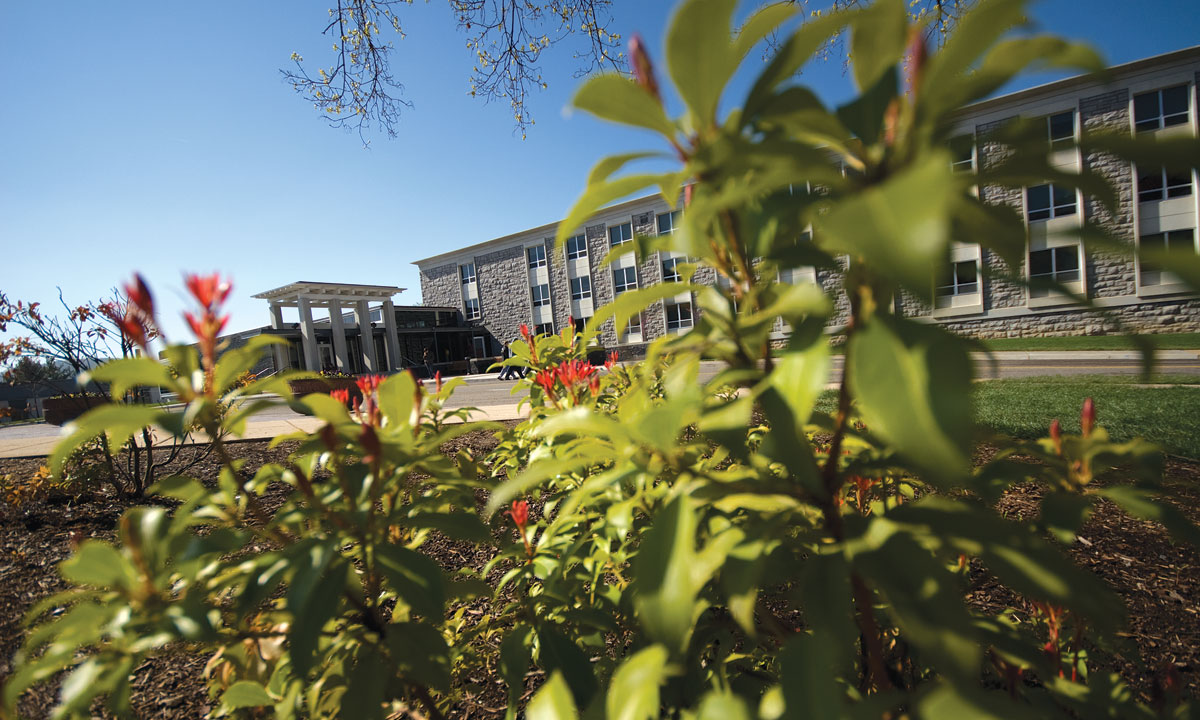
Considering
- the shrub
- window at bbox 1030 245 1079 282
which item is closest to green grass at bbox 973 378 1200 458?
the shrub

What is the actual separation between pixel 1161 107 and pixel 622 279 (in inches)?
828

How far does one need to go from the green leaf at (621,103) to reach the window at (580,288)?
2796cm

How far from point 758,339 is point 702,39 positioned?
Result: 367mm

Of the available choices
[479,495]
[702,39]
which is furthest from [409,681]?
[479,495]

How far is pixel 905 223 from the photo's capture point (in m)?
0.34

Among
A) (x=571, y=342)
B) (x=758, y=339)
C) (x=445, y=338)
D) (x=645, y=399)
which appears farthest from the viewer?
(x=445, y=338)

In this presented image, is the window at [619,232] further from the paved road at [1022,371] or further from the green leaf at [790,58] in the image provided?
the green leaf at [790,58]

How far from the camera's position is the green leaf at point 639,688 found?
0.53 meters

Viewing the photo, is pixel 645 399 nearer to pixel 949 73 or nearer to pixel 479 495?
pixel 949 73

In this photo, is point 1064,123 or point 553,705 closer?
point 553,705

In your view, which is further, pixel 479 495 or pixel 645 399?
pixel 479 495

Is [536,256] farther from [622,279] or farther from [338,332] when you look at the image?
[338,332]

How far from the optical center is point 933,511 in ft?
1.84

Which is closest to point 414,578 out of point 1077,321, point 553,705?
point 553,705
